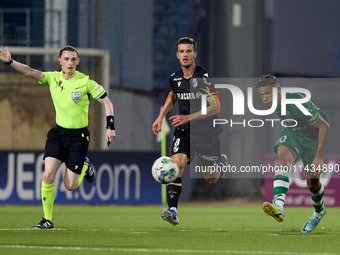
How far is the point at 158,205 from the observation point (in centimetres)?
1557

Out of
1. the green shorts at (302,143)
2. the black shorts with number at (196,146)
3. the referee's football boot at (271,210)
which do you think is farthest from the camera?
the black shorts with number at (196,146)

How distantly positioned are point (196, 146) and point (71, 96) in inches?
63.4

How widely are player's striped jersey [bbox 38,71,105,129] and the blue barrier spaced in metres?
6.29

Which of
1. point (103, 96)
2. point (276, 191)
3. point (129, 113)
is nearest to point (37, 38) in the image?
point (129, 113)

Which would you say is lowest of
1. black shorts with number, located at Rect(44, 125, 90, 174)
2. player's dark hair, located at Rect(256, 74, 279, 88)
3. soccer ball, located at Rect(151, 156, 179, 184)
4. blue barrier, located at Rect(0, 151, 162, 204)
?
blue barrier, located at Rect(0, 151, 162, 204)

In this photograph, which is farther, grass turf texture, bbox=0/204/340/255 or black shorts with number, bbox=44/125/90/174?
black shorts with number, bbox=44/125/90/174

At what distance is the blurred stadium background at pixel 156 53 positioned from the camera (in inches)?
685

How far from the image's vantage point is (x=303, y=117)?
7.86m

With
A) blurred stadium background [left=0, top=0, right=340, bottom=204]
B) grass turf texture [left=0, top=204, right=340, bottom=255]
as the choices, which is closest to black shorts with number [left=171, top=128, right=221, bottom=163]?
grass turf texture [left=0, top=204, right=340, bottom=255]

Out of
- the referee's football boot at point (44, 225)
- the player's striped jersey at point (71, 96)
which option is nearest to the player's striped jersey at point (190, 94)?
the player's striped jersey at point (71, 96)

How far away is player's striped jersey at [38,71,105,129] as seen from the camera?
8.44 m

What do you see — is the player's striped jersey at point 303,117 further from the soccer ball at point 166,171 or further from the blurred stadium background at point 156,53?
the blurred stadium background at point 156,53

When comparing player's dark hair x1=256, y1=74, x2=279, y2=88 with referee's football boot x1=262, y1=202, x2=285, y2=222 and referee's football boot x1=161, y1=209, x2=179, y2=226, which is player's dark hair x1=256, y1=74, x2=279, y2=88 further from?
referee's football boot x1=161, y1=209, x2=179, y2=226

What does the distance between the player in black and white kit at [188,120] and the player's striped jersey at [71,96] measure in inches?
34.4
